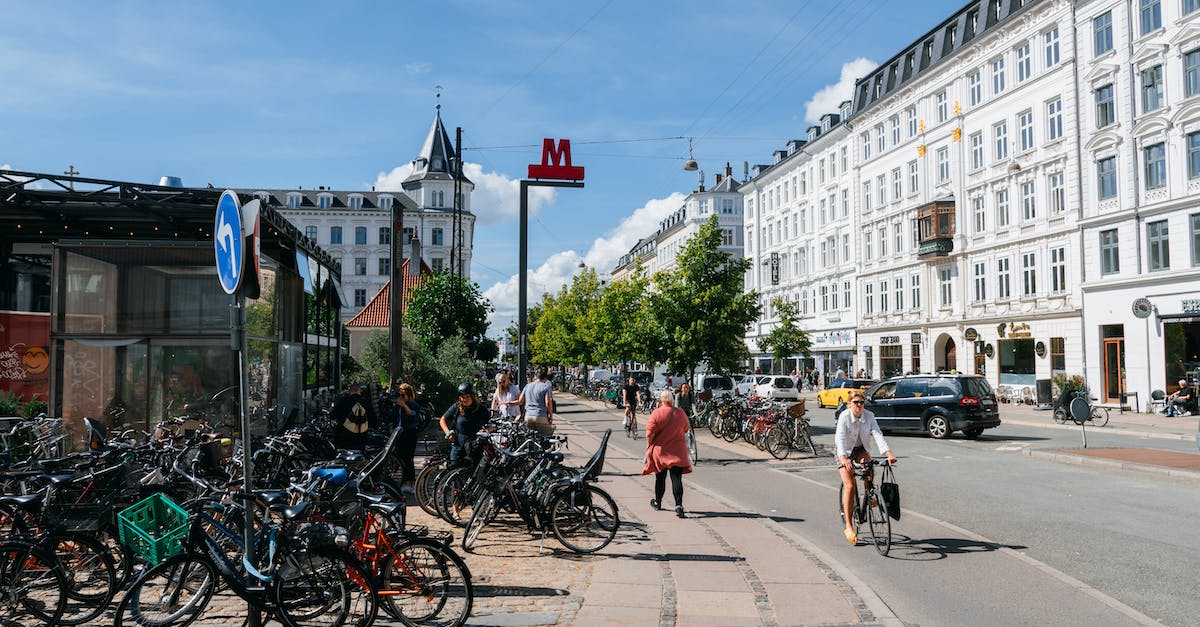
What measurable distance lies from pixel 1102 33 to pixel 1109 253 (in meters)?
8.40

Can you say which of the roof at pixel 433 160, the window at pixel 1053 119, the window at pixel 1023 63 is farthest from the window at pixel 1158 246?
the roof at pixel 433 160

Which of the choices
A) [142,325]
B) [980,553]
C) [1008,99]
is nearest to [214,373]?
[142,325]

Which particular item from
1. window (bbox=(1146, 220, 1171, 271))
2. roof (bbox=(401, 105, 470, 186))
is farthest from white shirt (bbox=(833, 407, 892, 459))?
roof (bbox=(401, 105, 470, 186))

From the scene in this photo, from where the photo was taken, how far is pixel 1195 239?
28406 mm

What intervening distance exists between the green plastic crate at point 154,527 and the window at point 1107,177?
114ft

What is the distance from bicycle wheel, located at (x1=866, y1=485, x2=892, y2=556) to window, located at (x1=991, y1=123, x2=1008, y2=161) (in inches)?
1372

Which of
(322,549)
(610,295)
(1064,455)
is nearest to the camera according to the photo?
(322,549)

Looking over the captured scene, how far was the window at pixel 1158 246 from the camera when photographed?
2970 cm

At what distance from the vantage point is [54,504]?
6270 mm

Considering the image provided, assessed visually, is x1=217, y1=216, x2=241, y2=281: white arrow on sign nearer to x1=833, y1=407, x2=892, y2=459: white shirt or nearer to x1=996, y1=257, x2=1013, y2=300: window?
x1=833, y1=407, x2=892, y2=459: white shirt

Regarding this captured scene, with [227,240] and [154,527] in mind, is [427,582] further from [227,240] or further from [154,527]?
[227,240]

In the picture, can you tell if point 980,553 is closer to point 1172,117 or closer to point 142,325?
point 142,325

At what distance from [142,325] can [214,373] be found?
128 cm

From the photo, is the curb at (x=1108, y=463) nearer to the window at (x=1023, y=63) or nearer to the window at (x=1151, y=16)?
the window at (x=1151, y=16)
